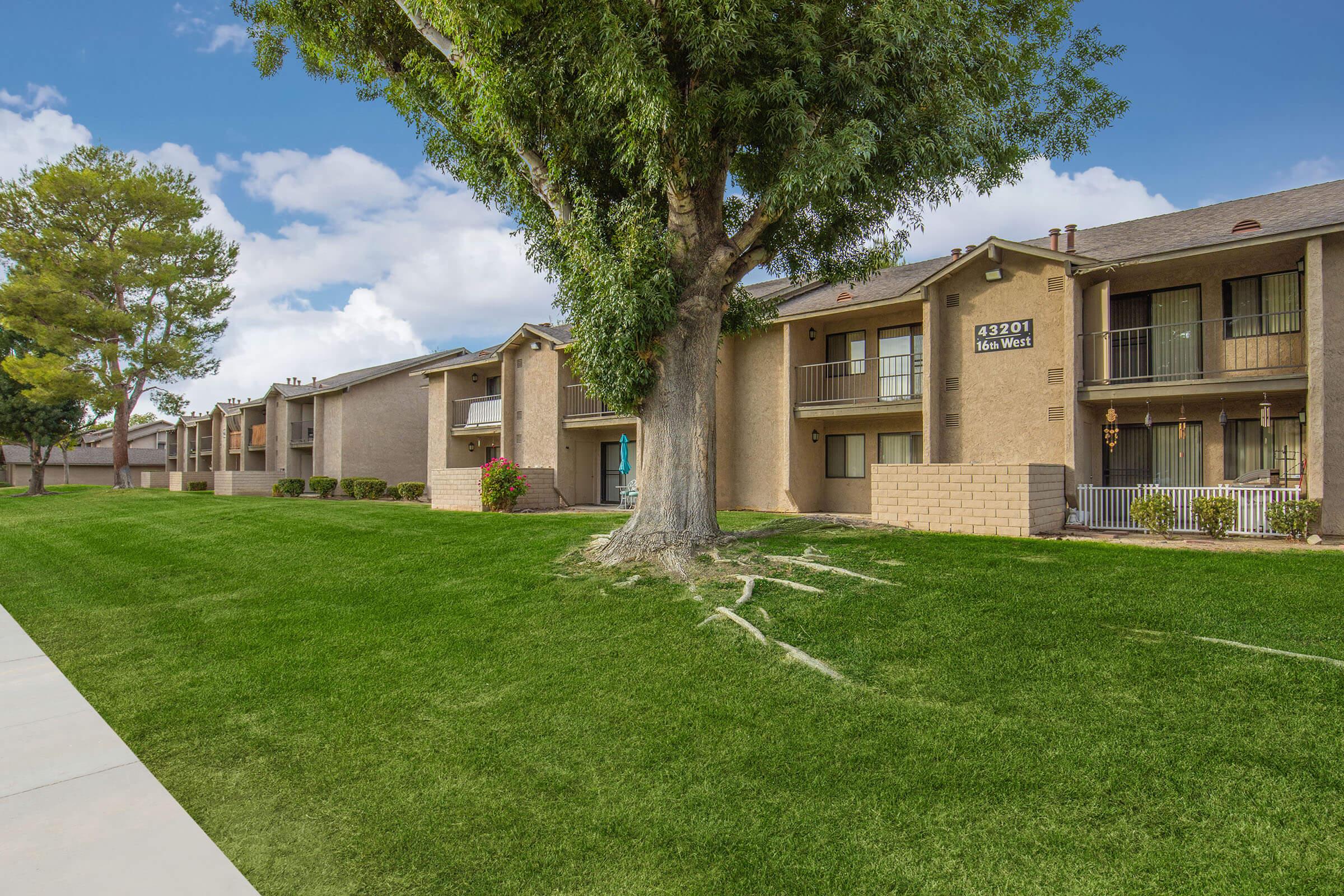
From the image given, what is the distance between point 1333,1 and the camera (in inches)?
496

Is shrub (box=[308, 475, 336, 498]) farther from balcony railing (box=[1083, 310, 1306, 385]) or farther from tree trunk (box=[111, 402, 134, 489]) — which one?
balcony railing (box=[1083, 310, 1306, 385])

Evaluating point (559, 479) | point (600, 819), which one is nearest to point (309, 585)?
point (600, 819)

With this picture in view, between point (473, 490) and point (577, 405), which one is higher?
point (577, 405)

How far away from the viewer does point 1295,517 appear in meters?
11.9

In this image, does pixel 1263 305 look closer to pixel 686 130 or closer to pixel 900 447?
pixel 900 447

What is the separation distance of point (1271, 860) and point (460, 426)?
26756 millimetres

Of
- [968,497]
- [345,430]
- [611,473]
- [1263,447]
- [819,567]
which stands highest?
[345,430]

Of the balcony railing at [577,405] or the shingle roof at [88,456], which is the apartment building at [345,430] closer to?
the balcony railing at [577,405]

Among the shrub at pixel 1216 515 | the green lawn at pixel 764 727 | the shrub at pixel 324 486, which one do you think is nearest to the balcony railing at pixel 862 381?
the shrub at pixel 1216 515

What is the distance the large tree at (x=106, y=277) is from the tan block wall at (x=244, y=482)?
17.7 feet

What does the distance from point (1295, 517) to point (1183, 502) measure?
199 centimetres

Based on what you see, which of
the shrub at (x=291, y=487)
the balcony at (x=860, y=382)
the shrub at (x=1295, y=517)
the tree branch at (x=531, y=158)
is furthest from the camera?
the shrub at (x=291, y=487)

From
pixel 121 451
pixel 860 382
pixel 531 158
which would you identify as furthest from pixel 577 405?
pixel 121 451

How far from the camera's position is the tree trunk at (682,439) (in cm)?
962
